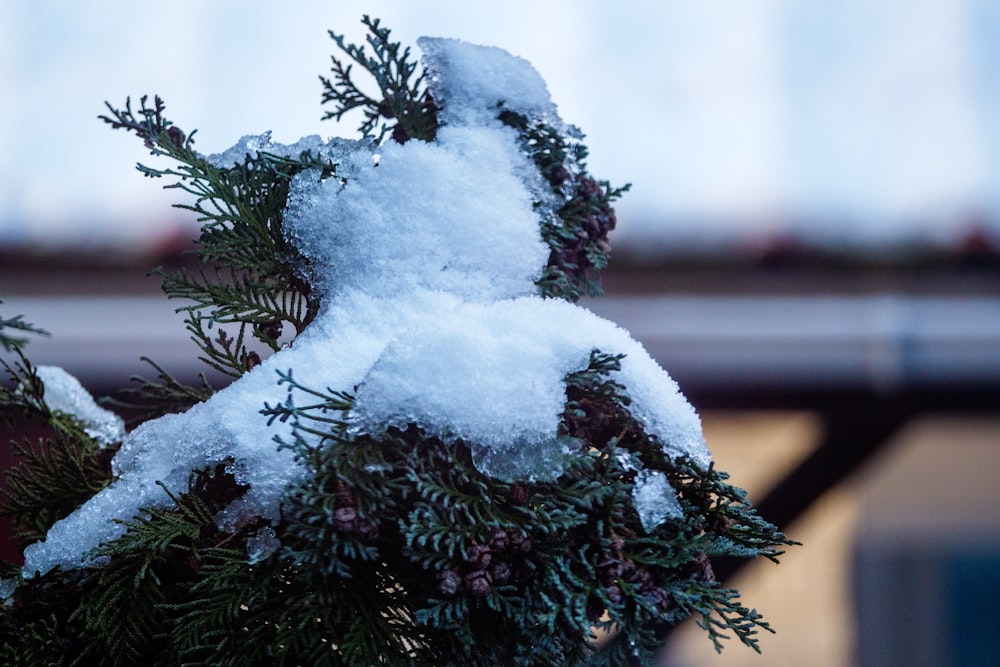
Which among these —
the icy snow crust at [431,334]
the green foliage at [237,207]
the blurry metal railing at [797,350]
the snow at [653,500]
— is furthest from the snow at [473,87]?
the blurry metal railing at [797,350]

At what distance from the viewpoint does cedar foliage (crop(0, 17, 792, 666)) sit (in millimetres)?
407

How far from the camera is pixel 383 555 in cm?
45

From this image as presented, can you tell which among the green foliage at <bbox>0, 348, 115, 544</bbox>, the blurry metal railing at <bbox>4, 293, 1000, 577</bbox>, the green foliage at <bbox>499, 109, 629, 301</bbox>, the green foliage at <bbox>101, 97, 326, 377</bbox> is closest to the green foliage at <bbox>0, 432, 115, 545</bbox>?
the green foliage at <bbox>0, 348, 115, 544</bbox>

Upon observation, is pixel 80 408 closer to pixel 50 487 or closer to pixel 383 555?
pixel 50 487

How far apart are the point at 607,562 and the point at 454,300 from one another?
0.64ft

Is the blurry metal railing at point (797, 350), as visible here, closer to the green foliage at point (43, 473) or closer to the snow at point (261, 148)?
the green foliage at point (43, 473)

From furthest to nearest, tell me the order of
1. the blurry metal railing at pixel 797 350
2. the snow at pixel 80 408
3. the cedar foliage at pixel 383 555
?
the blurry metal railing at pixel 797 350 < the snow at pixel 80 408 < the cedar foliage at pixel 383 555

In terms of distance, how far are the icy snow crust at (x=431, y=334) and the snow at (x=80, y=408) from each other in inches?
5.2

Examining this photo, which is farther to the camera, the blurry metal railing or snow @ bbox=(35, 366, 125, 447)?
the blurry metal railing

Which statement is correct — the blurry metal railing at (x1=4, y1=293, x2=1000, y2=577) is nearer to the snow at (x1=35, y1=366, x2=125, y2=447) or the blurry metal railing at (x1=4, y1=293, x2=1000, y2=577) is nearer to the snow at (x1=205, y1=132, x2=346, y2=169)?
the snow at (x1=35, y1=366, x2=125, y2=447)

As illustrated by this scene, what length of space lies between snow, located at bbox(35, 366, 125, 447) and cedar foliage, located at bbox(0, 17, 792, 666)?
0.14 metres

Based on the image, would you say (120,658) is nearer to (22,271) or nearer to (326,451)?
(326,451)

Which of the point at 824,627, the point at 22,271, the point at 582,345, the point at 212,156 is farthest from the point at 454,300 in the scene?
the point at 824,627

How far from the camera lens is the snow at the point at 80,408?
2.10 ft
